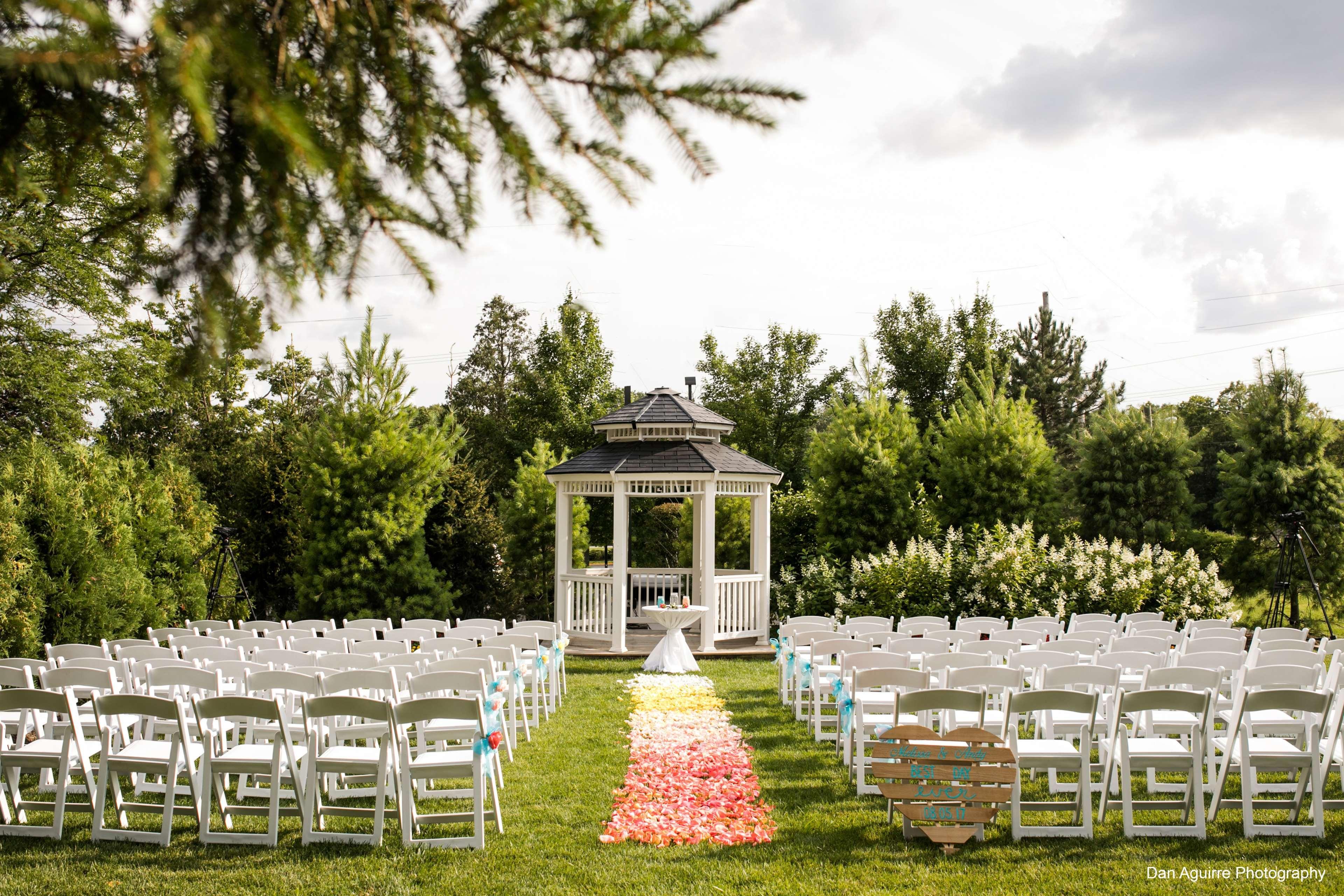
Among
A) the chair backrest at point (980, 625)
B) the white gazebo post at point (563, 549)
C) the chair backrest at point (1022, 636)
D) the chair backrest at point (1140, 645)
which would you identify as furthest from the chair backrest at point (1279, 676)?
the white gazebo post at point (563, 549)

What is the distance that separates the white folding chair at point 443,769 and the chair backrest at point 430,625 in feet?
12.8

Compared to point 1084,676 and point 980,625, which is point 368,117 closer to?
point 1084,676

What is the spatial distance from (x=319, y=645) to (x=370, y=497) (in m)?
6.26

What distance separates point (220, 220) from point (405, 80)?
0.61 m

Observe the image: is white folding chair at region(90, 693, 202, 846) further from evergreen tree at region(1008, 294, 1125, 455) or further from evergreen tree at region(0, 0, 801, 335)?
evergreen tree at region(1008, 294, 1125, 455)

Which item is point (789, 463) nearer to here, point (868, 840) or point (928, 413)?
point (928, 413)

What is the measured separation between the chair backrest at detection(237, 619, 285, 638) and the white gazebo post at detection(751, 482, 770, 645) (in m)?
7.18

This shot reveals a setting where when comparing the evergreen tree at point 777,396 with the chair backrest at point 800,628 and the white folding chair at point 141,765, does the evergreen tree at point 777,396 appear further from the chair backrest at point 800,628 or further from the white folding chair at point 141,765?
the white folding chair at point 141,765

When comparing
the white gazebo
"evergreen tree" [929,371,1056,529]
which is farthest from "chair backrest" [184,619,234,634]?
"evergreen tree" [929,371,1056,529]

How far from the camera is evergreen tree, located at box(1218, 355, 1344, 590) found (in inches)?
590

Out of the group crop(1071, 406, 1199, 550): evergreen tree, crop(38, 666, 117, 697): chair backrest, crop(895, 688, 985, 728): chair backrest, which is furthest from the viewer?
crop(1071, 406, 1199, 550): evergreen tree

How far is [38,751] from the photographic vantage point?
5723mm

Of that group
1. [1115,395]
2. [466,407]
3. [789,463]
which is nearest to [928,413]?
[789,463]

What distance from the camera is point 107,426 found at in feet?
85.9
